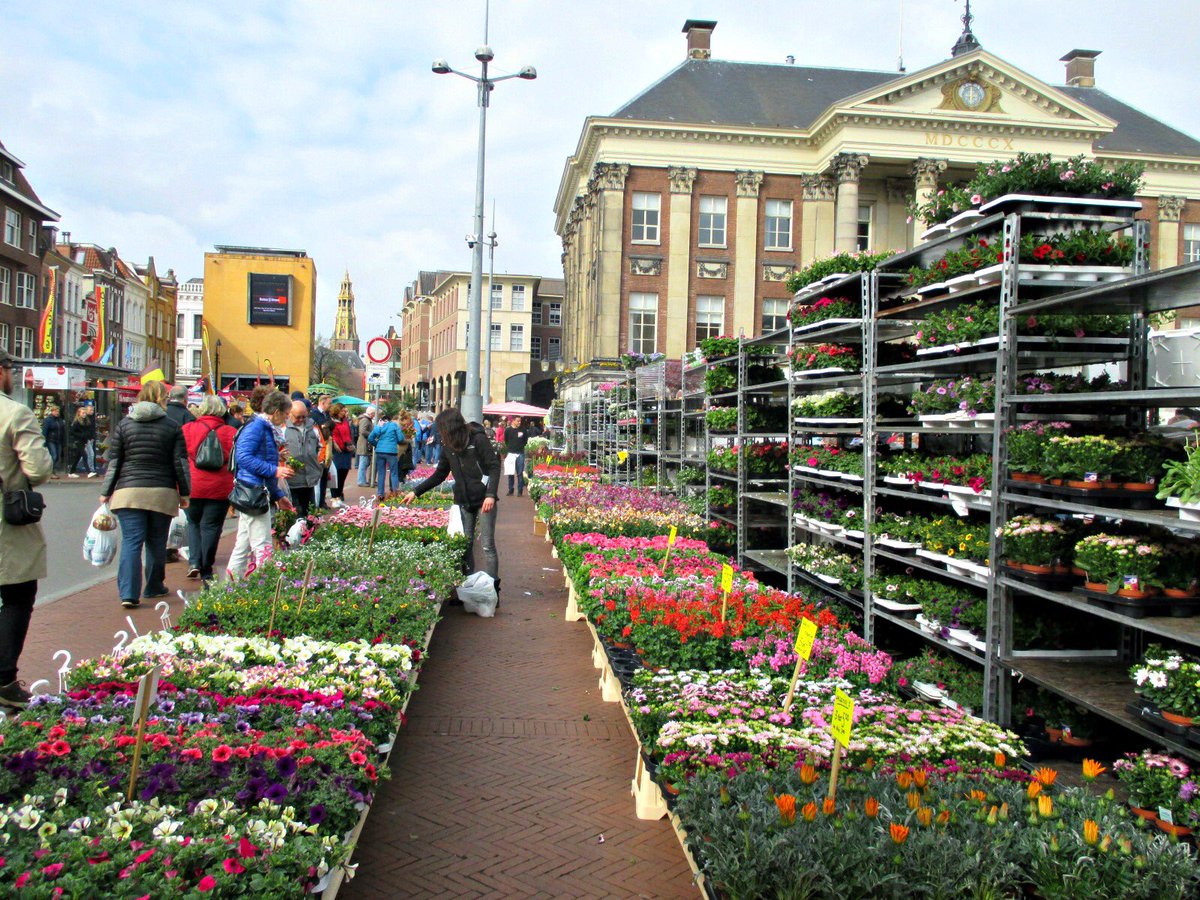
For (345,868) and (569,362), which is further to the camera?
(569,362)

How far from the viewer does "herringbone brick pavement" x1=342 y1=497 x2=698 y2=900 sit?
4133 millimetres

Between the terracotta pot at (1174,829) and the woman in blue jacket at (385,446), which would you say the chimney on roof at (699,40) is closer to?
the woman in blue jacket at (385,446)

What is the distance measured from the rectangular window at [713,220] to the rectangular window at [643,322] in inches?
137

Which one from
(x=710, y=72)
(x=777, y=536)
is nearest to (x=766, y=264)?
(x=710, y=72)

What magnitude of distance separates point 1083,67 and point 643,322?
27.0 meters

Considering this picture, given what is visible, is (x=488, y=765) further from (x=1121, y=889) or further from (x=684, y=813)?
A: (x=1121, y=889)

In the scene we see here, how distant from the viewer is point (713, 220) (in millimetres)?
42656

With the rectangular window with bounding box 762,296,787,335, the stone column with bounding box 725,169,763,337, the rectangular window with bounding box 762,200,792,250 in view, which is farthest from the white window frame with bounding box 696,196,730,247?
the rectangular window with bounding box 762,296,787,335

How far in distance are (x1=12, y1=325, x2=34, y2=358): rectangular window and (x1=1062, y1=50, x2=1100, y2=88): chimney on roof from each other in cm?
5250

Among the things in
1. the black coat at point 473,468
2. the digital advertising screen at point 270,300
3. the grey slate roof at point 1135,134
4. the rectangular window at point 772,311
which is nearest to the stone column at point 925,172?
the rectangular window at point 772,311

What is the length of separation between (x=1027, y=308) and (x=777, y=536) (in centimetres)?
743

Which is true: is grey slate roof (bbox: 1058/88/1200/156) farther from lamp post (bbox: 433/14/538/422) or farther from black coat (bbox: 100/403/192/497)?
black coat (bbox: 100/403/192/497)

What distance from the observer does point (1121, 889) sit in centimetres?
302

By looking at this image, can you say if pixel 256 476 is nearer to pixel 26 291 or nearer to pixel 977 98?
pixel 977 98
